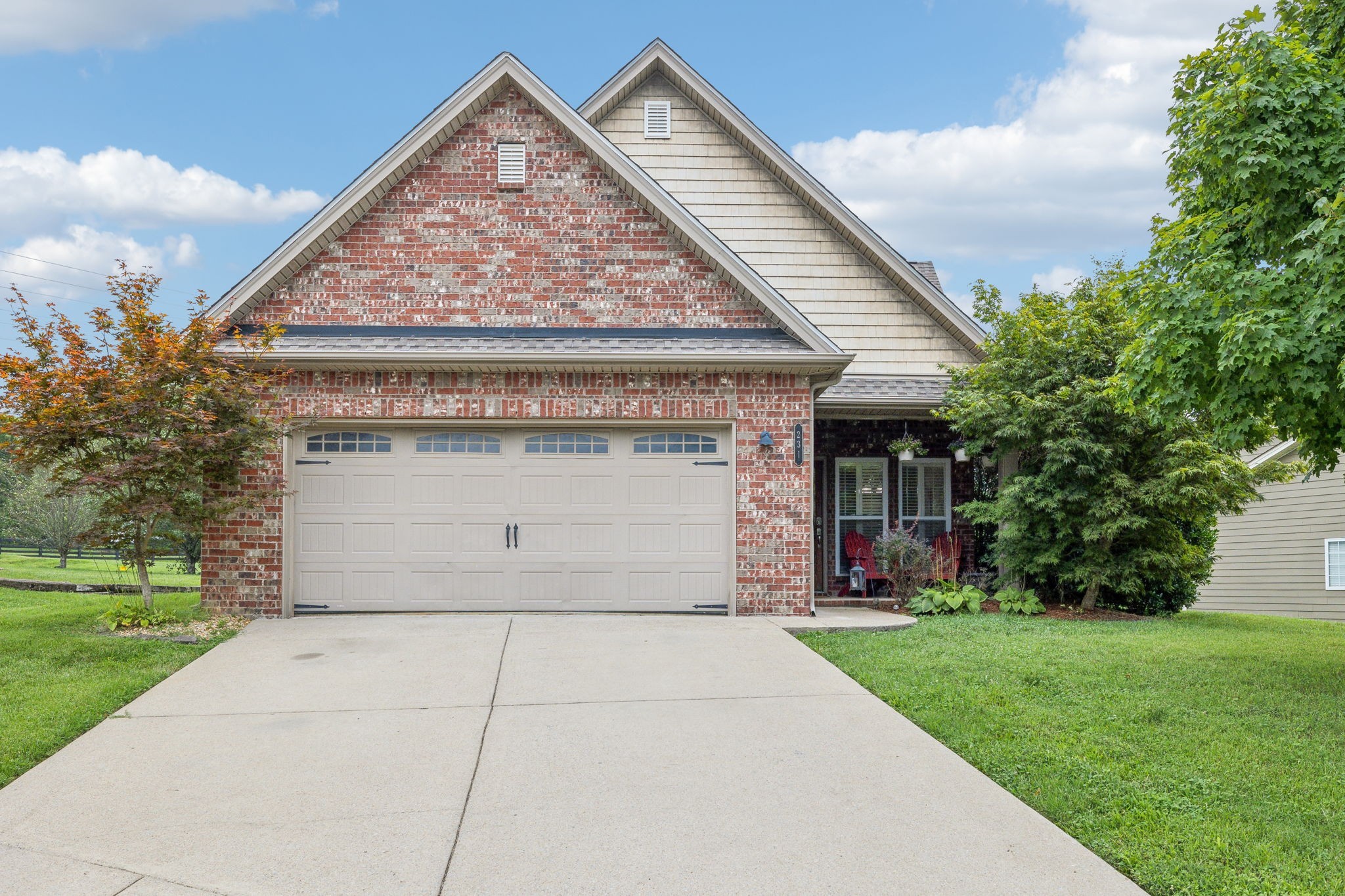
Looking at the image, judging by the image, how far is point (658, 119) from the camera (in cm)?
1590

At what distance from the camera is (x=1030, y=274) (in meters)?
14.5

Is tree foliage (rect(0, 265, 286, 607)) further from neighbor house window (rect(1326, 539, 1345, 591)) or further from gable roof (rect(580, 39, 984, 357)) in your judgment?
neighbor house window (rect(1326, 539, 1345, 591))

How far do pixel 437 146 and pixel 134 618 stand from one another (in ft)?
20.1

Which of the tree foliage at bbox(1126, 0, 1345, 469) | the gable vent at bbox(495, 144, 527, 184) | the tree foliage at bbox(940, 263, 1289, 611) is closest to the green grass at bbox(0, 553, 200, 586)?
the gable vent at bbox(495, 144, 527, 184)

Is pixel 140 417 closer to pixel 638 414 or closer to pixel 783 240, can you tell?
pixel 638 414

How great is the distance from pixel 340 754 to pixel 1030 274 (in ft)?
41.1

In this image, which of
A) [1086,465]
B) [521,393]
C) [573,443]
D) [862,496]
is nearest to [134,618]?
[521,393]

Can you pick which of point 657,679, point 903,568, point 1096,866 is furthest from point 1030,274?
point 1096,866

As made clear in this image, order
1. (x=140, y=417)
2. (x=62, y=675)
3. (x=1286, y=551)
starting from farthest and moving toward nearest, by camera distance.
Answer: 1. (x=1286, y=551)
2. (x=140, y=417)
3. (x=62, y=675)

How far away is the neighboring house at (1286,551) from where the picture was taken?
16.1m

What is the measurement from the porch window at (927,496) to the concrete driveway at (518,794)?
22.7 ft

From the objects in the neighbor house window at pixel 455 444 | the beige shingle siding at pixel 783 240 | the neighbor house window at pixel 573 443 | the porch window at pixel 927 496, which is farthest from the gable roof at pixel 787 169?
the neighbor house window at pixel 455 444

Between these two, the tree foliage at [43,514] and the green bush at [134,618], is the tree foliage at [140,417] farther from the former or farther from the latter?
the tree foliage at [43,514]

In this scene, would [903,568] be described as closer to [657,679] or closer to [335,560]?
[657,679]
